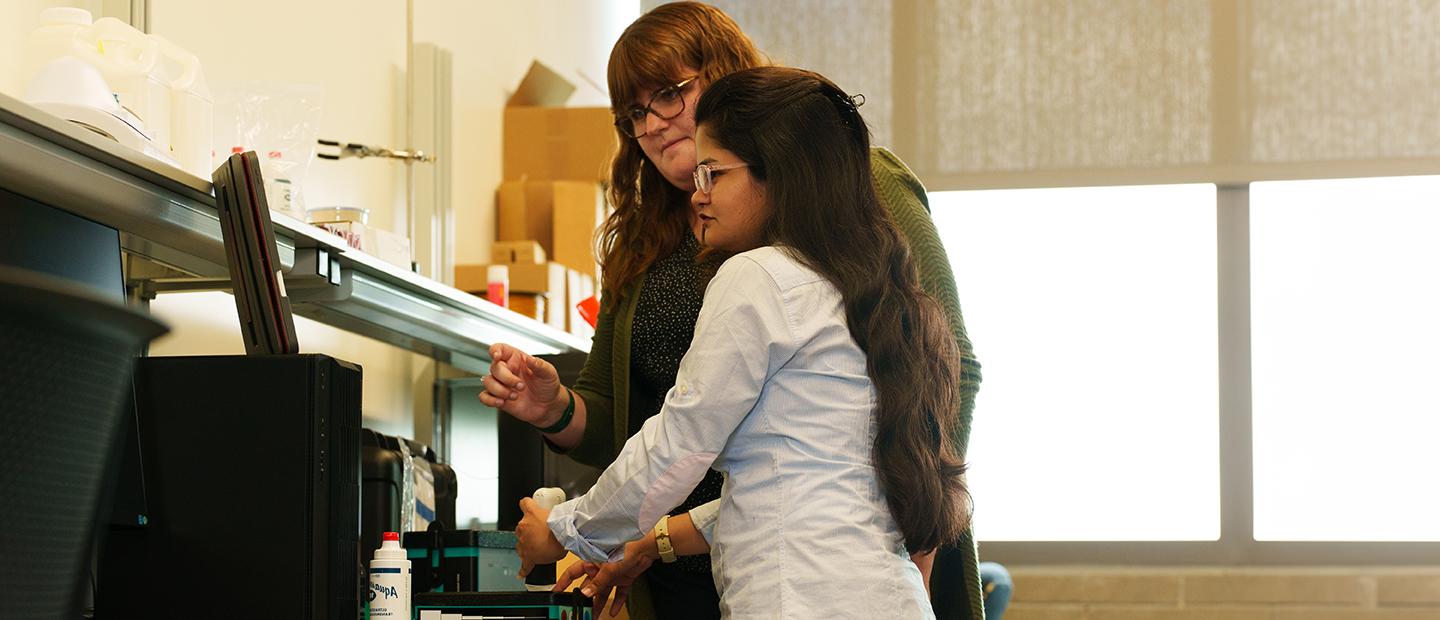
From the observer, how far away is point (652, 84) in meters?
1.66

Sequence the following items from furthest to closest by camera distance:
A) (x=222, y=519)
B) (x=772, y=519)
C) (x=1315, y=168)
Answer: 1. (x=1315, y=168)
2. (x=222, y=519)
3. (x=772, y=519)

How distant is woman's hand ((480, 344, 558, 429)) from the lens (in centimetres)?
151

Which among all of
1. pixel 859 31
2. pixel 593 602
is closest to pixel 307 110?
pixel 593 602

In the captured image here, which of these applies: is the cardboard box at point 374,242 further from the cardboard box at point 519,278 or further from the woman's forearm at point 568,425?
the cardboard box at point 519,278

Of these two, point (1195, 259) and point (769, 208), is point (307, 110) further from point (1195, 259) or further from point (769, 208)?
point (1195, 259)

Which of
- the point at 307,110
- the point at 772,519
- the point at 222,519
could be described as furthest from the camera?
the point at 307,110

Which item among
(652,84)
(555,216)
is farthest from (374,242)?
(555,216)

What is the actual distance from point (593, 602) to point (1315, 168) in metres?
3.15

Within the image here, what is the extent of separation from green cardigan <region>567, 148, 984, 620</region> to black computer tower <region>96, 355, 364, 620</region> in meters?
0.44

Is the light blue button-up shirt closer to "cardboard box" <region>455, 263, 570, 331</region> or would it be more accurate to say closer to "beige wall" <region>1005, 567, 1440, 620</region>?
"cardboard box" <region>455, 263, 570, 331</region>

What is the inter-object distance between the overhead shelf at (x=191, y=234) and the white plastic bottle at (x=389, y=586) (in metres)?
0.40

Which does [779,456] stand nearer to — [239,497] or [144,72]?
[239,497]

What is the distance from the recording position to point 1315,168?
4016 mm

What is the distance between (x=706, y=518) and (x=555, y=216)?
7.04ft
